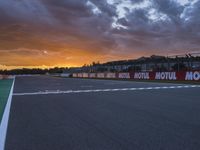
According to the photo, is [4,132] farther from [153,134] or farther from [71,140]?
[153,134]

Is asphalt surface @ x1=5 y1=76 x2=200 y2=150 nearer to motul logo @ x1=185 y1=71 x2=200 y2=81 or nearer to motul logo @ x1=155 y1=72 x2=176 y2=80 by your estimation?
motul logo @ x1=185 y1=71 x2=200 y2=81

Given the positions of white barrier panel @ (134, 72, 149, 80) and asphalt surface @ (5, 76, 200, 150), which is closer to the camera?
asphalt surface @ (5, 76, 200, 150)

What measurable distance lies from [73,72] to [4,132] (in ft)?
238

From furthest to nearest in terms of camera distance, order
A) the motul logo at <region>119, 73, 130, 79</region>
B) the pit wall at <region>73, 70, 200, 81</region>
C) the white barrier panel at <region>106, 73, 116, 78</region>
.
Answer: the white barrier panel at <region>106, 73, 116, 78</region>, the motul logo at <region>119, 73, 130, 79</region>, the pit wall at <region>73, 70, 200, 81</region>

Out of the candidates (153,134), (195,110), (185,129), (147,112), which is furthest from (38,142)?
(195,110)

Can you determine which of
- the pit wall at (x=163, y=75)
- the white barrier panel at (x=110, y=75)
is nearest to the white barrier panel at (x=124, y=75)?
the pit wall at (x=163, y=75)

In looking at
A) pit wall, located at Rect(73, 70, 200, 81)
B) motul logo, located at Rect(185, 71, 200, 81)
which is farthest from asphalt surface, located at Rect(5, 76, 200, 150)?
pit wall, located at Rect(73, 70, 200, 81)

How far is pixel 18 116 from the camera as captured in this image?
909 cm

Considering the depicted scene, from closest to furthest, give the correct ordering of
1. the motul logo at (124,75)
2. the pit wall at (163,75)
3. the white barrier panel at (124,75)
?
1. the pit wall at (163,75)
2. the white barrier panel at (124,75)
3. the motul logo at (124,75)

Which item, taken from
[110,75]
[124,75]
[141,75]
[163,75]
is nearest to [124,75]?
[124,75]

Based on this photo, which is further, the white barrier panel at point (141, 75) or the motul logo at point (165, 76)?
the white barrier panel at point (141, 75)

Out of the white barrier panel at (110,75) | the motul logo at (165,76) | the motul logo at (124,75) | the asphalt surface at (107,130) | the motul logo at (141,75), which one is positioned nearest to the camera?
the asphalt surface at (107,130)

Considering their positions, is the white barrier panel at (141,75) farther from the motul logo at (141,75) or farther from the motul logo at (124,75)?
the motul logo at (124,75)

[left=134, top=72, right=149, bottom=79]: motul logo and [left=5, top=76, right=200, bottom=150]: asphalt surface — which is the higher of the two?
[left=134, top=72, right=149, bottom=79]: motul logo
